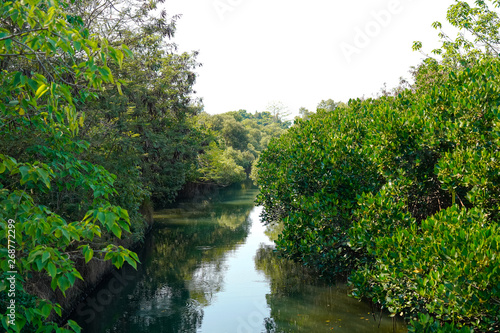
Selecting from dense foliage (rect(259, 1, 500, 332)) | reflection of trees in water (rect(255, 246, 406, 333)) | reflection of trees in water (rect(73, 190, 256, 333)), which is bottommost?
reflection of trees in water (rect(255, 246, 406, 333))

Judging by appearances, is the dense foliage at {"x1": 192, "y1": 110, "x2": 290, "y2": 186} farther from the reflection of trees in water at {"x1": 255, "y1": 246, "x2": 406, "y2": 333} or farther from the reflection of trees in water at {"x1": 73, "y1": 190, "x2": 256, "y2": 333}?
the reflection of trees in water at {"x1": 255, "y1": 246, "x2": 406, "y2": 333}

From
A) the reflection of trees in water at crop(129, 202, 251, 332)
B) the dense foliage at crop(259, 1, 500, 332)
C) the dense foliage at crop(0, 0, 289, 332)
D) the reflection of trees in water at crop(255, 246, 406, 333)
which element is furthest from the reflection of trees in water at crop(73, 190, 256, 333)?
the dense foliage at crop(259, 1, 500, 332)

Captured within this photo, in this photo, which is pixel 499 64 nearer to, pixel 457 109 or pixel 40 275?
pixel 457 109

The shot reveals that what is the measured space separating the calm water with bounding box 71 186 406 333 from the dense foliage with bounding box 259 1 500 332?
273 centimetres

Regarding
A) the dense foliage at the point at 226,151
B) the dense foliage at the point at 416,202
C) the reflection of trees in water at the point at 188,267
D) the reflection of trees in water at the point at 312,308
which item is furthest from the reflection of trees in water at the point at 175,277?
the dense foliage at the point at 226,151

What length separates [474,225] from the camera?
Answer: 593cm

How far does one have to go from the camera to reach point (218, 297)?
1527 cm

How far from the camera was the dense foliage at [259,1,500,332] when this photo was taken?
18.1 feet

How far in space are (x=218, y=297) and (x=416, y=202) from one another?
857cm

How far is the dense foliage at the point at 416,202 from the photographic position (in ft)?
18.1

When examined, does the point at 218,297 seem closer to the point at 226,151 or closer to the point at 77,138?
the point at 77,138

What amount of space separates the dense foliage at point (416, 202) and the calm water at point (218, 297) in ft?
8.97

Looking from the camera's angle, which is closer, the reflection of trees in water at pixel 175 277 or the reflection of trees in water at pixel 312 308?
the reflection of trees in water at pixel 312 308

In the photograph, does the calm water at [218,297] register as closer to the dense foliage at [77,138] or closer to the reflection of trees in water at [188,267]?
the reflection of trees in water at [188,267]
